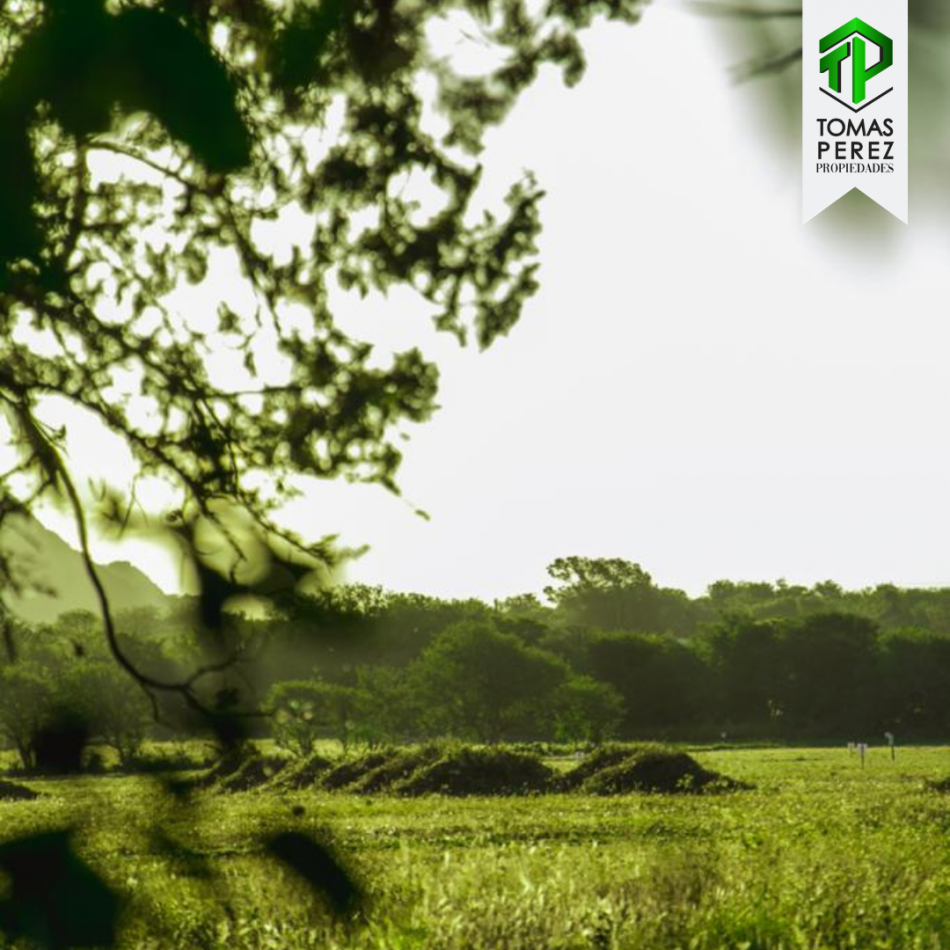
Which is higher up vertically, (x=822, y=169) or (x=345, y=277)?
(x=345, y=277)

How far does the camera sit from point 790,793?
22.8 m

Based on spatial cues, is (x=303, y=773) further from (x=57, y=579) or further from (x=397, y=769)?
(x=57, y=579)

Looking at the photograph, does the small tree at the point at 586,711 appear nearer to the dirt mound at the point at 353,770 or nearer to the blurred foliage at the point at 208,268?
the dirt mound at the point at 353,770

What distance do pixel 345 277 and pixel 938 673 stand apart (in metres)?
60.1

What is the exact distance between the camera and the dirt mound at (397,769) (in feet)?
85.8

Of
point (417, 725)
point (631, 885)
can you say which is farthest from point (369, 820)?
point (417, 725)

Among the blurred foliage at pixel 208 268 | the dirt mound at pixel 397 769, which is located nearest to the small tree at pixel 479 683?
the dirt mound at pixel 397 769

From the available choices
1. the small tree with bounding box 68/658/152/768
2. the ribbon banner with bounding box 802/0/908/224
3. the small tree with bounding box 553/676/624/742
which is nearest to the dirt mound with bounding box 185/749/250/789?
the small tree with bounding box 68/658/152/768

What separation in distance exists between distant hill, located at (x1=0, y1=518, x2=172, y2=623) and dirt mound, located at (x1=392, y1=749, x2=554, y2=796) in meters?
23.0

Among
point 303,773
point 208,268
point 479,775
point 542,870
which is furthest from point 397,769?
point 208,268

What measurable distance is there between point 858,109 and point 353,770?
2772cm

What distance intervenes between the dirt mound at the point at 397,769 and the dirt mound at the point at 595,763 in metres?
2.81

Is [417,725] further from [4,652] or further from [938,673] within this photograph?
[4,652]

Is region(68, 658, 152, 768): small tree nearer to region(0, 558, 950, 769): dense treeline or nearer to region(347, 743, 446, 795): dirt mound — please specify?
region(347, 743, 446, 795): dirt mound
